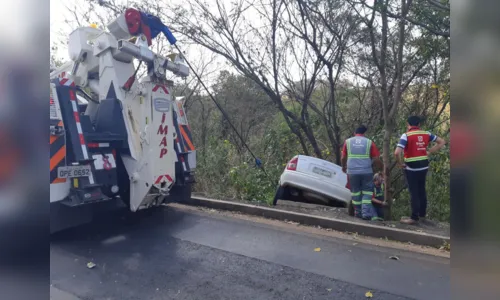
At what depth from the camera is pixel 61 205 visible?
14.9ft

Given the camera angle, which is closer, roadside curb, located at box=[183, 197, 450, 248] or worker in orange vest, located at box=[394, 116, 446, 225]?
roadside curb, located at box=[183, 197, 450, 248]

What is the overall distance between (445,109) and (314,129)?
292 centimetres

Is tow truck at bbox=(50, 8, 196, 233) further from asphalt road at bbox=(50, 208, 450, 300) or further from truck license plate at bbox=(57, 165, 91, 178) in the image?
asphalt road at bbox=(50, 208, 450, 300)

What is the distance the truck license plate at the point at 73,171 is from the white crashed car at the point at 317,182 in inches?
124

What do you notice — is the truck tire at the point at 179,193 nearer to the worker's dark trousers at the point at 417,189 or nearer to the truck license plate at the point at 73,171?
the truck license plate at the point at 73,171

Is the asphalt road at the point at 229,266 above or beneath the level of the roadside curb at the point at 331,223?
beneath

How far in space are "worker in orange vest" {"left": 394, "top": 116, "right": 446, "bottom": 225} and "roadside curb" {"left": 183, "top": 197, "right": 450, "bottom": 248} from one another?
63cm

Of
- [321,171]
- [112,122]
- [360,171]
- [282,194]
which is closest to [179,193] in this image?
[112,122]

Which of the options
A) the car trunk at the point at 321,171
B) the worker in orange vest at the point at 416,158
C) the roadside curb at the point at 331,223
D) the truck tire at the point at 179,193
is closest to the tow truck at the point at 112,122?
the truck tire at the point at 179,193

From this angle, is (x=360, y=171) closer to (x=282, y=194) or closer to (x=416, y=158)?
(x=416, y=158)

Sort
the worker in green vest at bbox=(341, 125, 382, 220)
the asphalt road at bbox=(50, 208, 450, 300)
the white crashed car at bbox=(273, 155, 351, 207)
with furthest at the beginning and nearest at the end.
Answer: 1. the white crashed car at bbox=(273, 155, 351, 207)
2. the worker in green vest at bbox=(341, 125, 382, 220)
3. the asphalt road at bbox=(50, 208, 450, 300)

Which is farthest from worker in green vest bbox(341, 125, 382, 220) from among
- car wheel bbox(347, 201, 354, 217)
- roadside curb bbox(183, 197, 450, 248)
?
roadside curb bbox(183, 197, 450, 248)

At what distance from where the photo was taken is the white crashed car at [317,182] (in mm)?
6254

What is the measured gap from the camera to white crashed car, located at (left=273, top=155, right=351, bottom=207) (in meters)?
6.25
